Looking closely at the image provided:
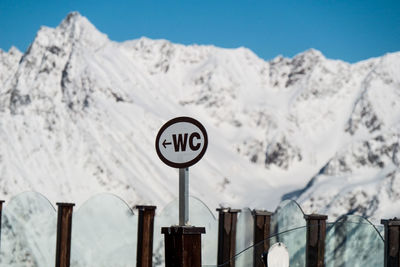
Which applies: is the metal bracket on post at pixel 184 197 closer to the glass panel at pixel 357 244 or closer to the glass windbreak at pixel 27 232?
the glass panel at pixel 357 244

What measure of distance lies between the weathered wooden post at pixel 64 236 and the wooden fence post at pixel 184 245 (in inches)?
139

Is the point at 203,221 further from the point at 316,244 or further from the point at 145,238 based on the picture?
the point at 316,244

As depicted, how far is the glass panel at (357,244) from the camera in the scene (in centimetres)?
560

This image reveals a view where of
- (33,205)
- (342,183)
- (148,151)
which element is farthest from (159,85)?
(33,205)

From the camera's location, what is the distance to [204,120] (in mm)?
83875

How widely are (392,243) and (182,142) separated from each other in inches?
71.1

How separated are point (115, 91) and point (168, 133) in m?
64.2

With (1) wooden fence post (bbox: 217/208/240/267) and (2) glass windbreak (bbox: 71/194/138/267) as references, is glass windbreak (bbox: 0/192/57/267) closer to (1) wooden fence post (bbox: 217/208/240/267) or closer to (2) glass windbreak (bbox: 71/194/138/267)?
(2) glass windbreak (bbox: 71/194/138/267)

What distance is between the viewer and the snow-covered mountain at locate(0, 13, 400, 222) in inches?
2233

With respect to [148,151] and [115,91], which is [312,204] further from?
[115,91]

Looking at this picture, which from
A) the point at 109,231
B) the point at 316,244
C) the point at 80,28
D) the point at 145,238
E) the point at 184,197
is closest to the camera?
the point at 184,197

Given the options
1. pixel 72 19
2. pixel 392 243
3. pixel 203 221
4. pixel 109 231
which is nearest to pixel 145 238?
pixel 109 231

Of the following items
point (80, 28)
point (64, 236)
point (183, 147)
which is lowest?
point (64, 236)

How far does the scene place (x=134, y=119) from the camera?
219ft
